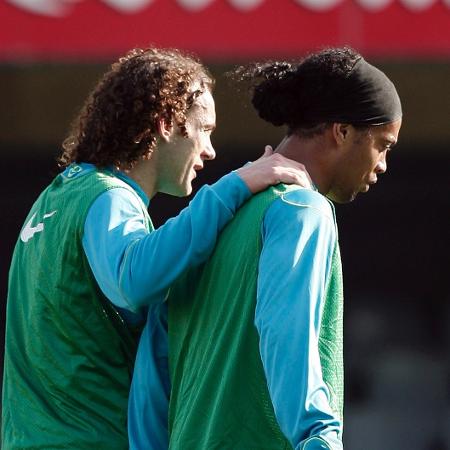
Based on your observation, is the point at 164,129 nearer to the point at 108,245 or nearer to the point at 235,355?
the point at 108,245

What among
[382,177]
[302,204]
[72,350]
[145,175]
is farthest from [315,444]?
[382,177]

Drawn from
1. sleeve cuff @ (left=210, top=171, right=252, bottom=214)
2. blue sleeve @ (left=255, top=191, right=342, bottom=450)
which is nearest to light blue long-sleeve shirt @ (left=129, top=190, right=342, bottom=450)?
blue sleeve @ (left=255, top=191, right=342, bottom=450)

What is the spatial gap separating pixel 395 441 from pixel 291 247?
5757 mm

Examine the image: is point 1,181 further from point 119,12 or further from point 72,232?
point 72,232

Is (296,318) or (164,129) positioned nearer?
(296,318)

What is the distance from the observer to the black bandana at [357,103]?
2609 millimetres

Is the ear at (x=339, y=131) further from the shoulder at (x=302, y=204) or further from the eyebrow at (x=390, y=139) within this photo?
the shoulder at (x=302, y=204)

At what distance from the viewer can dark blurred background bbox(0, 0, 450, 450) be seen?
6.11 m

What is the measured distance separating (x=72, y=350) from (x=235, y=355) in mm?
567

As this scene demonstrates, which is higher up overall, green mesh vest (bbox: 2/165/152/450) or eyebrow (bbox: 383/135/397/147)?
eyebrow (bbox: 383/135/397/147)

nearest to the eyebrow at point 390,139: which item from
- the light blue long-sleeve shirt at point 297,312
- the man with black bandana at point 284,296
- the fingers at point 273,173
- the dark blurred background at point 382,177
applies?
the man with black bandana at point 284,296

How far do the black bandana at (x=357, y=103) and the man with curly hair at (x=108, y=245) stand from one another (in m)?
0.14

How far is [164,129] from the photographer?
9.91 ft

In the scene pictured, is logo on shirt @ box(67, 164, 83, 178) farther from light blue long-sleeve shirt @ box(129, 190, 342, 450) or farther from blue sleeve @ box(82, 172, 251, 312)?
light blue long-sleeve shirt @ box(129, 190, 342, 450)
